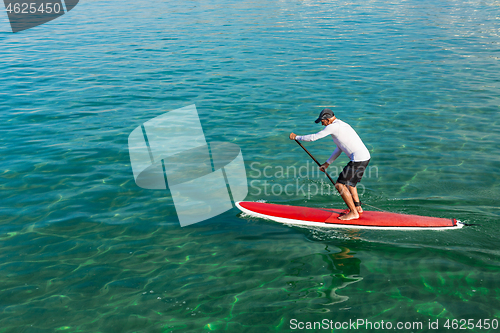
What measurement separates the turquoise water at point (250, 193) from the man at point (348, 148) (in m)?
0.86

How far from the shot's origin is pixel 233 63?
22953 mm

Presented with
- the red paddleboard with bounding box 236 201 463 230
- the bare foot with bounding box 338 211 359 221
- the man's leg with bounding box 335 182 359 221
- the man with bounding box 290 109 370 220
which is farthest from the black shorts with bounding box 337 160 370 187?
the red paddleboard with bounding box 236 201 463 230

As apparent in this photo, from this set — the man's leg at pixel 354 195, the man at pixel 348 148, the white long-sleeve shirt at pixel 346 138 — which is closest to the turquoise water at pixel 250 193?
the man's leg at pixel 354 195

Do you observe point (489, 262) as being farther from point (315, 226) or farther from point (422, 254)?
point (315, 226)

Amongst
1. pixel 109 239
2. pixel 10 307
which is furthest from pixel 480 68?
pixel 10 307

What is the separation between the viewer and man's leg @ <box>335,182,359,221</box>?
28.0 feet

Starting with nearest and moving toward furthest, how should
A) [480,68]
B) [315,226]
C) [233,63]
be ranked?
[315,226], [480,68], [233,63]

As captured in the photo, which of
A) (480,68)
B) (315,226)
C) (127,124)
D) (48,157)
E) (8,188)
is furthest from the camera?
(480,68)

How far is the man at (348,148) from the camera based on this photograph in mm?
8117

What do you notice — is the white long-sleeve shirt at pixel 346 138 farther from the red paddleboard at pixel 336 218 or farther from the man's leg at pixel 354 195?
the red paddleboard at pixel 336 218

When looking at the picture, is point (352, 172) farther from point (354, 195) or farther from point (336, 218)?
point (336, 218)

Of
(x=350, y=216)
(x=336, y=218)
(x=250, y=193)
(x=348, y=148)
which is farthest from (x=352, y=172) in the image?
(x=250, y=193)

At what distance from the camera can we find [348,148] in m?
8.31

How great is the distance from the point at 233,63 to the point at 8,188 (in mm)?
15055
